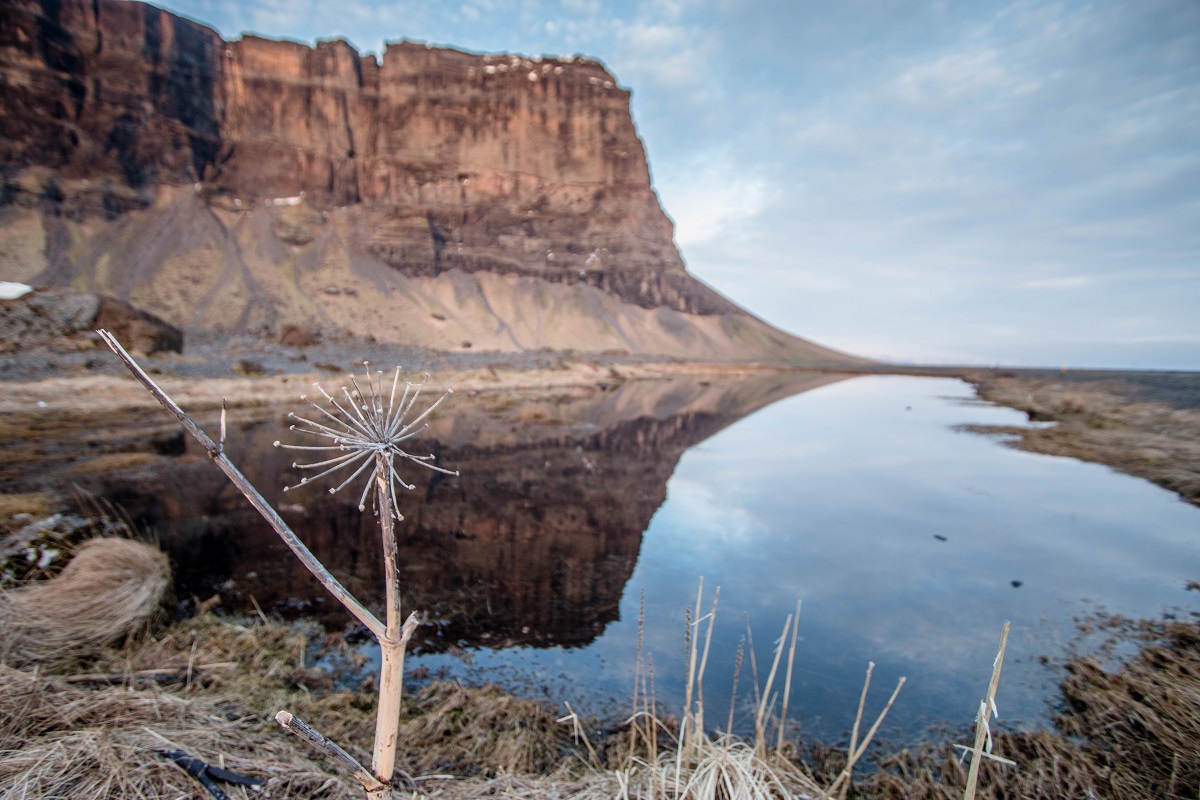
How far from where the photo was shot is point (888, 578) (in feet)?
27.5

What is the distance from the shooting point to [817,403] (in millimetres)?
36781

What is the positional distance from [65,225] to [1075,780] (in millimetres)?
81406

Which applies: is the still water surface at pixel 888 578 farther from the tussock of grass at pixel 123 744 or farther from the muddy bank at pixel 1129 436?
the tussock of grass at pixel 123 744

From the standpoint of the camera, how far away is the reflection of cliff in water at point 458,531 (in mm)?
7008

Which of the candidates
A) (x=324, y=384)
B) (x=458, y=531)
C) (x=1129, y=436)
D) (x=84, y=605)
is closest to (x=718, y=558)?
(x=458, y=531)

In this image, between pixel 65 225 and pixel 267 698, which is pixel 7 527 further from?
pixel 65 225

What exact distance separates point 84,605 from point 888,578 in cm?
975

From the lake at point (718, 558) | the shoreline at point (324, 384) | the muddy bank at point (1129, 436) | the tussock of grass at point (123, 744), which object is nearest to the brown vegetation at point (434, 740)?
the tussock of grass at point (123, 744)

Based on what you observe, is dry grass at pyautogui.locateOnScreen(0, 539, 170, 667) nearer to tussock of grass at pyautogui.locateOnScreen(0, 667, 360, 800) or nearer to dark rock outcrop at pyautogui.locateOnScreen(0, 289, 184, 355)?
tussock of grass at pyautogui.locateOnScreen(0, 667, 360, 800)

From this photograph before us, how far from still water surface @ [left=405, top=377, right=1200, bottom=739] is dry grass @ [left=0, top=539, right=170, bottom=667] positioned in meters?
2.82

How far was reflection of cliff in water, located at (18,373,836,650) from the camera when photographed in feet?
23.0

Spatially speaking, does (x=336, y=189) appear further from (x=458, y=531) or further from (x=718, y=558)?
(x=718, y=558)

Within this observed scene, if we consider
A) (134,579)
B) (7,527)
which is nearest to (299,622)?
(134,579)

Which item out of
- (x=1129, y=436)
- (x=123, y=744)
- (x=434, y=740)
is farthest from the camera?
(x=1129, y=436)
